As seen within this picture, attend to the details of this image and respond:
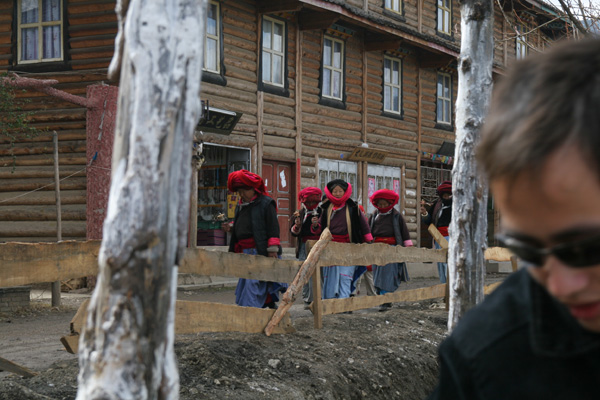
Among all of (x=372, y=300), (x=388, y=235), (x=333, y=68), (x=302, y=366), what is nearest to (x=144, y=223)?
(x=302, y=366)

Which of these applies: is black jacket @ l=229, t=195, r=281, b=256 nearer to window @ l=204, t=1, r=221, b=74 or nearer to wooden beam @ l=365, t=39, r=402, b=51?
window @ l=204, t=1, r=221, b=74

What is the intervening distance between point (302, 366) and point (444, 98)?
1741cm

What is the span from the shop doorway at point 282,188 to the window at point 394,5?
217 inches

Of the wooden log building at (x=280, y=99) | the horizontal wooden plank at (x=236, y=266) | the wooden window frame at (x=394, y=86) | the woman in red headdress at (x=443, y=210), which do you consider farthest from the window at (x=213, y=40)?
the horizontal wooden plank at (x=236, y=266)

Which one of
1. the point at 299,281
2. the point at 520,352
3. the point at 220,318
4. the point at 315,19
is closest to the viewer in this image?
the point at 520,352

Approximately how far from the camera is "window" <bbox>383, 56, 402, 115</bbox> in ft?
64.8

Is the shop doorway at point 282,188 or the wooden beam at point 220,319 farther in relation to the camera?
the shop doorway at point 282,188

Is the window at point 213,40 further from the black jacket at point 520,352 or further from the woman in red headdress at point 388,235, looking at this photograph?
the black jacket at point 520,352

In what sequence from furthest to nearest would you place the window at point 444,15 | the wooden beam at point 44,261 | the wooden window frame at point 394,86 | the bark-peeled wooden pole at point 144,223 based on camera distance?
the window at point 444,15
the wooden window frame at point 394,86
the wooden beam at point 44,261
the bark-peeled wooden pole at point 144,223

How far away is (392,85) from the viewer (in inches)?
788

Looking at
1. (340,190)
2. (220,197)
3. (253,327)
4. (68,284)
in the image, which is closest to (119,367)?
(253,327)

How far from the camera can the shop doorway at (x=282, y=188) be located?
16.3 m

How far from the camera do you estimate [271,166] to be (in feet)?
53.6

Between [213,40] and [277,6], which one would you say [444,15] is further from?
[213,40]
